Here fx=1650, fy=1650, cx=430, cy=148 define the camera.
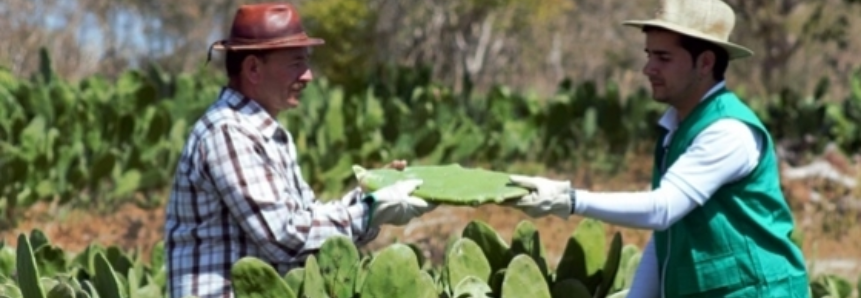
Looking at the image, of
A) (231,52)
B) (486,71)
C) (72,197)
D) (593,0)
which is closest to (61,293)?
(231,52)

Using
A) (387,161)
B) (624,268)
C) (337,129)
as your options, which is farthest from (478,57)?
(624,268)

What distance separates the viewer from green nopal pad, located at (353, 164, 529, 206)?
13.0 ft

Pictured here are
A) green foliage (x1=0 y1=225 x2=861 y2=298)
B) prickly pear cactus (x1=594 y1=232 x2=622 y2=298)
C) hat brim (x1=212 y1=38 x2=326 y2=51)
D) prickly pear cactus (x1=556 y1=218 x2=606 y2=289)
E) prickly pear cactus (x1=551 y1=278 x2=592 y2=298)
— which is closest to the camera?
green foliage (x1=0 y1=225 x2=861 y2=298)

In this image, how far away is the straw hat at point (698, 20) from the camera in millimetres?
3891

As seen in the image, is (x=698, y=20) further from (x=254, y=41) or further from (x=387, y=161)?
(x=387, y=161)

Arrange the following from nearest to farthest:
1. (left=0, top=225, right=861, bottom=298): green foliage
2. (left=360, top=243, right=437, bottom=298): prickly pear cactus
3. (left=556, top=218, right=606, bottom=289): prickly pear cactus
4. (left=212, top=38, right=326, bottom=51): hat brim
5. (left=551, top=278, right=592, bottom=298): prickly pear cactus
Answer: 1. (left=0, top=225, right=861, bottom=298): green foliage
2. (left=360, top=243, right=437, bottom=298): prickly pear cactus
3. (left=212, top=38, right=326, bottom=51): hat brim
4. (left=551, top=278, right=592, bottom=298): prickly pear cactus
5. (left=556, top=218, right=606, bottom=289): prickly pear cactus

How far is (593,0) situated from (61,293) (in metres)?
39.7

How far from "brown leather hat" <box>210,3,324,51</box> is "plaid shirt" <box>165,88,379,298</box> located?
0.14m

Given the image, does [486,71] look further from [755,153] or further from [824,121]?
[755,153]

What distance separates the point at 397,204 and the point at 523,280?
0.47 meters

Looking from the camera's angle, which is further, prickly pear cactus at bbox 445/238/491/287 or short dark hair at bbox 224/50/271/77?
prickly pear cactus at bbox 445/238/491/287

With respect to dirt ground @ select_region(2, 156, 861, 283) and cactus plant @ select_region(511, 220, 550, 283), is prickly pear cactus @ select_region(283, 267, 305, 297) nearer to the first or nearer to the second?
cactus plant @ select_region(511, 220, 550, 283)

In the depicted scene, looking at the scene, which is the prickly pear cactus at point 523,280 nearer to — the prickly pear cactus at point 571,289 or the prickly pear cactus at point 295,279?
the prickly pear cactus at point 571,289

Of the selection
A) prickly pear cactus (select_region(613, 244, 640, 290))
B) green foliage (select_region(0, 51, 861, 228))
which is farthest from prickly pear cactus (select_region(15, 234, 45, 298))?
green foliage (select_region(0, 51, 861, 228))
